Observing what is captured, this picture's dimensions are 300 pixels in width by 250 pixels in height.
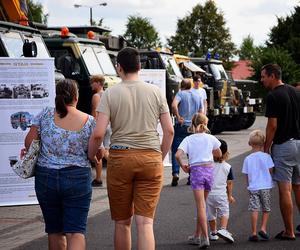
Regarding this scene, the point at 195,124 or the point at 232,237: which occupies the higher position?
the point at 195,124

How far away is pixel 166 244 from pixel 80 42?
9024mm

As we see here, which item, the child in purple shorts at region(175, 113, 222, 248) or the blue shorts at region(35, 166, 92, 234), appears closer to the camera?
the blue shorts at region(35, 166, 92, 234)

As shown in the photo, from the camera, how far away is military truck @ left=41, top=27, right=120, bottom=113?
51.3 ft

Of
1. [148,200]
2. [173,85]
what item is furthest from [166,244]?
[173,85]

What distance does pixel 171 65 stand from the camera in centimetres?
2244

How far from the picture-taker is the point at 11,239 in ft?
28.1

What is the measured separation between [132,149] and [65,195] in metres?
0.65

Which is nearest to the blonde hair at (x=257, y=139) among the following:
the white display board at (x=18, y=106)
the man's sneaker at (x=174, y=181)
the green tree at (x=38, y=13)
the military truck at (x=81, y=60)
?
the white display board at (x=18, y=106)

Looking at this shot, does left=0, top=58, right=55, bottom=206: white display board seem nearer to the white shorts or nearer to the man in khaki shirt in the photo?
the white shorts

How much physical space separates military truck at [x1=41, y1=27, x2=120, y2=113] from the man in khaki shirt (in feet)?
30.0

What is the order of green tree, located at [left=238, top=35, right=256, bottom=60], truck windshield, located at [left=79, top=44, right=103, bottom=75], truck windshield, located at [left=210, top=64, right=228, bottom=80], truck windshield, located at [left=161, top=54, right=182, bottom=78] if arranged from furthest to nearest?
green tree, located at [left=238, top=35, right=256, bottom=60]
truck windshield, located at [left=210, top=64, right=228, bottom=80]
truck windshield, located at [left=161, top=54, right=182, bottom=78]
truck windshield, located at [left=79, top=44, right=103, bottom=75]

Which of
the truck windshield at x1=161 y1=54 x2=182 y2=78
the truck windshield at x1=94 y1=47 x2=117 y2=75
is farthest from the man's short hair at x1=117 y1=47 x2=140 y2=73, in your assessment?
the truck windshield at x1=161 y1=54 x2=182 y2=78

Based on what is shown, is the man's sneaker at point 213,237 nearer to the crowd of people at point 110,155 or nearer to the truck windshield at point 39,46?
the crowd of people at point 110,155

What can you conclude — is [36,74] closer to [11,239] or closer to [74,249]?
[11,239]
